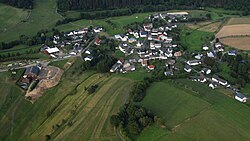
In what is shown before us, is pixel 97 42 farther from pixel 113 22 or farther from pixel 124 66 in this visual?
pixel 113 22

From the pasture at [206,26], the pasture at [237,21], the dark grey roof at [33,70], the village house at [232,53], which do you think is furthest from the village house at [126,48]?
the pasture at [237,21]

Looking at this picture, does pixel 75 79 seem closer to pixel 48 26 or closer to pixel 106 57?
pixel 106 57

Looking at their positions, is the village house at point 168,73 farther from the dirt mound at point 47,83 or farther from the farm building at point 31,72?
the farm building at point 31,72

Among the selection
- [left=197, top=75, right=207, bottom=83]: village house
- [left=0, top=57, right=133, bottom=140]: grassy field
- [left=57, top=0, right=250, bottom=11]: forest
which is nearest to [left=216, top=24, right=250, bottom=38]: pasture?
[left=57, top=0, right=250, bottom=11]: forest

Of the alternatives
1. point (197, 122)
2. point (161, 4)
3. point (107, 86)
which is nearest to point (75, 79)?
point (107, 86)

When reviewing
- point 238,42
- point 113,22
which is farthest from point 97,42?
point 238,42

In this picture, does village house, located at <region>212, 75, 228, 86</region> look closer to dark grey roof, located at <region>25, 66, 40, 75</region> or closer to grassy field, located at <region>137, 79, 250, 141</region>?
grassy field, located at <region>137, 79, 250, 141</region>
